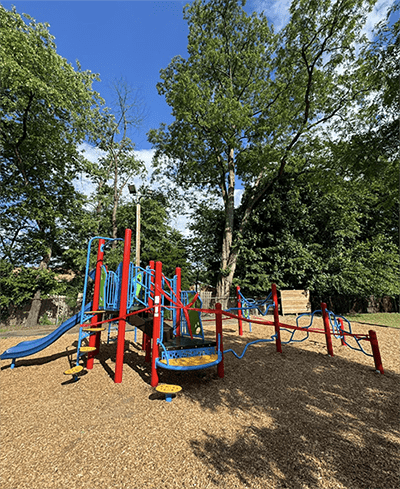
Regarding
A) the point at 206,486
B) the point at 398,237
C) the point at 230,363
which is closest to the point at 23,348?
the point at 230,363

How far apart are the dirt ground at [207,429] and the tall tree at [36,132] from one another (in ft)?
36.4

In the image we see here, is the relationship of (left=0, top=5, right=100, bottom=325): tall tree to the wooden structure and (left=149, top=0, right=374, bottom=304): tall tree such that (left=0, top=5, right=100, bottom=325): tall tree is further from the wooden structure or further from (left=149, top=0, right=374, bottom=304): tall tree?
the wooden structure

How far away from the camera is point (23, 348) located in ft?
17.3

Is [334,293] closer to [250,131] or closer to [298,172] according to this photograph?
[298,172]

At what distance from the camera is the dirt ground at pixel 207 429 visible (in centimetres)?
223

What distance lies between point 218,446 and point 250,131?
16070 mm

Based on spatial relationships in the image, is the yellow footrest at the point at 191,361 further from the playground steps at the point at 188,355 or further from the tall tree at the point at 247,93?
the tall tree at the point at 247,93

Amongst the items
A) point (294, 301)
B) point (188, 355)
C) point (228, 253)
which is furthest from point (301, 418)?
point (294, 301)

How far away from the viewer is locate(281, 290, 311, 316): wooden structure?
14.6 meters

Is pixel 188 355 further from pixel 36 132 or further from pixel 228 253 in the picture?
pixel 36 132

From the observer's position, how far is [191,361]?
426cm

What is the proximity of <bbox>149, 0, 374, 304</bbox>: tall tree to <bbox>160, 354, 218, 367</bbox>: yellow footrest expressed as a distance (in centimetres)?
1016

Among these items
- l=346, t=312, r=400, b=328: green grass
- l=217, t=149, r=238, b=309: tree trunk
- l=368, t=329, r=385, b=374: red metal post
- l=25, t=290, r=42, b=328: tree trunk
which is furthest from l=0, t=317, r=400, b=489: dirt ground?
l=217, t=149, r=238, b=309: tree trunk

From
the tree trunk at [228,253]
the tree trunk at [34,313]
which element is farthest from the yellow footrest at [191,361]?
the tree trunk at [34,313]
